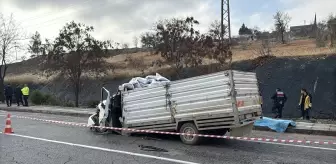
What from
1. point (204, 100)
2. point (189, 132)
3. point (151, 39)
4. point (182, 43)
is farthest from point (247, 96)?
point (151, 39)

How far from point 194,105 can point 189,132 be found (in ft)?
2.59

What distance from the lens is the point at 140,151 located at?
27.2ft

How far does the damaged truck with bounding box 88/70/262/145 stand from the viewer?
8312 millimetres

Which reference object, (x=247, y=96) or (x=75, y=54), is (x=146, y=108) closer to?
(x=247, y=96)

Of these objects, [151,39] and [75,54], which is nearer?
[75,54]

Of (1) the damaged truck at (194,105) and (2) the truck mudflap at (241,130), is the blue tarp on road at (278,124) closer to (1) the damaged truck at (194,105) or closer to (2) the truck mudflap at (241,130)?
(1) the damaged truck at (194,105)

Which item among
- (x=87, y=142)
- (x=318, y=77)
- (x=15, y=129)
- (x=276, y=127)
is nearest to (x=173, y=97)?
(x=87, y=142)

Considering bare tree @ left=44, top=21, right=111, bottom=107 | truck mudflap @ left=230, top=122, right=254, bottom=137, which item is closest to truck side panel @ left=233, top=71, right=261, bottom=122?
truck mudflap @ left=230, top=122, right=254, bottom=137

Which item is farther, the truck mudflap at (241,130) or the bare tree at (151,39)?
the bare tree at (151,39)

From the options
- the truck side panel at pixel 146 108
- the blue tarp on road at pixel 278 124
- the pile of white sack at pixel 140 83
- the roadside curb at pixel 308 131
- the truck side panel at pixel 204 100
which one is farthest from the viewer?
the blue tarp on road at pixel 278 124

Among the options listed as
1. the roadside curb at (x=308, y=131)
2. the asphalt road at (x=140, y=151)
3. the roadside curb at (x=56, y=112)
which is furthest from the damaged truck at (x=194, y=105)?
the roadside curb at (x=56, y=112)

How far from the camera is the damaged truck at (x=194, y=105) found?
831 centimetres

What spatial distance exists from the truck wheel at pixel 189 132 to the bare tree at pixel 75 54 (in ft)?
54.9

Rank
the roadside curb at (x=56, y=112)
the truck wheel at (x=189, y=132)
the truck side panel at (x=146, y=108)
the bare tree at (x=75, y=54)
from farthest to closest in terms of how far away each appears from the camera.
Answer: 1. the bare tree at (x=75, y=54)
2. the roadside curb at (x=56, y=112)
3. the truck side panel at (x=146, y=108)
4. the truck wheel at (x=189, y=132)
